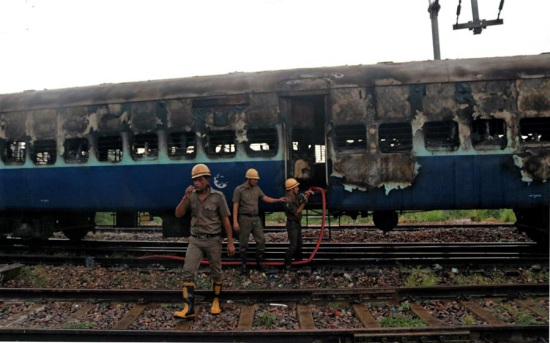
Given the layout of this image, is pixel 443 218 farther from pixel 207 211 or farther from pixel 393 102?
pixel 207 211

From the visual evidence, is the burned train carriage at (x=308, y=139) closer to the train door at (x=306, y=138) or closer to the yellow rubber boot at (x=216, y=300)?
the train door at (x=306, y=138)

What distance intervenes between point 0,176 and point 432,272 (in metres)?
9.32

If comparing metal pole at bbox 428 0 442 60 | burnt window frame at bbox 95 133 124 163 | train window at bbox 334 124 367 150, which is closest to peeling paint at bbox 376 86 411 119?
train window at bbox 334 124 367 150

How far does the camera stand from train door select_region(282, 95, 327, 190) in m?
7.49

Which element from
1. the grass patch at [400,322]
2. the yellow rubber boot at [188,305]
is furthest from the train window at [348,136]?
the yellow rubber boot at [188,305]

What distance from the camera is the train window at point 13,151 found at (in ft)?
28.8

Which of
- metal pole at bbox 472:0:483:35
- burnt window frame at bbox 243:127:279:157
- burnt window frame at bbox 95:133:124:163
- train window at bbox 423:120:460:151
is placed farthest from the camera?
metal pole at bbox 472:0:483:35

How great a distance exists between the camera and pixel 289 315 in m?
5.08

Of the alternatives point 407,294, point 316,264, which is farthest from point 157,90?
point 407,294

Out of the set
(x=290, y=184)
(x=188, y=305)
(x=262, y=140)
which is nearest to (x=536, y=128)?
(x=290, y=184)

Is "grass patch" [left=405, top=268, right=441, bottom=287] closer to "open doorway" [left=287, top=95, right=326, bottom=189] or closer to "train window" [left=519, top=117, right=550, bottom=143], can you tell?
"open doorway" [left=287, top=95, right=326, bottom=189]

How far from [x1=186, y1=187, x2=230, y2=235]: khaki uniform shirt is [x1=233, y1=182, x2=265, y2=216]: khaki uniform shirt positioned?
152 centimetres

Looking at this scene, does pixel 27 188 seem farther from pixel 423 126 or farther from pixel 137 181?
pixel 423 126

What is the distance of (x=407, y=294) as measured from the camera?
5.54m
